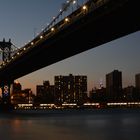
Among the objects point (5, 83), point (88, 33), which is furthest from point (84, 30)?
point (5, 83)

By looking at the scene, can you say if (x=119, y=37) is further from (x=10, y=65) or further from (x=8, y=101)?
(x=8, y=101)

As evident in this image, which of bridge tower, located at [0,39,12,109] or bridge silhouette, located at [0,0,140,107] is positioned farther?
bridge tower, located at [0,39,12,109]

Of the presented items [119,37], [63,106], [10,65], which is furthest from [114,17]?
[63,106]

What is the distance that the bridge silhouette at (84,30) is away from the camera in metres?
37.4

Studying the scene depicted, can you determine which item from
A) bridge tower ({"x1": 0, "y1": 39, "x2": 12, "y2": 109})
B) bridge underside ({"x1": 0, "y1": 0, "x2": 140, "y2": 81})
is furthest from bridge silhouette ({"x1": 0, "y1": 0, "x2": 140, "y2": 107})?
bridge tower ({"x1": 0, "y1": 39, "x2": 12, "y2": 109})

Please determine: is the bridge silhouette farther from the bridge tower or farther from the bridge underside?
the bridge tower

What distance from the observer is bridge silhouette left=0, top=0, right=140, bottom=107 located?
37375mm

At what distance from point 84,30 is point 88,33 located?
1084mm

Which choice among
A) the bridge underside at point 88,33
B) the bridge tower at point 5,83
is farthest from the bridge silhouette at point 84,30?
the bridge tower at point 5,83

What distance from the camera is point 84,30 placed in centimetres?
4394

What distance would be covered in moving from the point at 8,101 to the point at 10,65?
23973 mm

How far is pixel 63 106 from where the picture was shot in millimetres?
165125

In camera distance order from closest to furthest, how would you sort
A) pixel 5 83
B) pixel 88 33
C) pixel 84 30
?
pixel 84 30 < pixel 88 33 < pixel 5 83

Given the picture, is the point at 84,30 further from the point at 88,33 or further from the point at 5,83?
the point at 5,83
